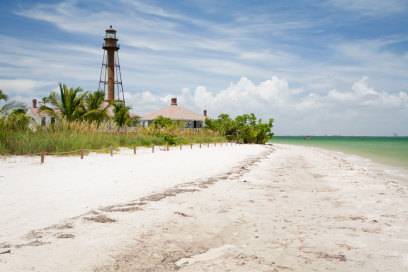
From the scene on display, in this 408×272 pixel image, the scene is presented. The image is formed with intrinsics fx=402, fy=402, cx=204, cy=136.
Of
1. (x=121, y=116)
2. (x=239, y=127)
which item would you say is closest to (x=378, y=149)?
(x=239, y=127)

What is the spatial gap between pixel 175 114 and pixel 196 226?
44260 millimetres

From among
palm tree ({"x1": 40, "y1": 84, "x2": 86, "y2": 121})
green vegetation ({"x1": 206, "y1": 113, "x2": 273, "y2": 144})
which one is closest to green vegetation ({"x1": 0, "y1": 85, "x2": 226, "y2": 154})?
palm tree ({"x1": 40, "y1": 84, "x2": 86, "y2": 121})

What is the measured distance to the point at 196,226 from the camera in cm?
551

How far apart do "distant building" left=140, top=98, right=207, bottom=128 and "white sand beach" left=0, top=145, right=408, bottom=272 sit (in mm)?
39110

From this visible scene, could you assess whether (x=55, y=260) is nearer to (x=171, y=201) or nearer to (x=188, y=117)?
(x=171, y=201)

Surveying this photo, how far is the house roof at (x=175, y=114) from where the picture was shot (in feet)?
160

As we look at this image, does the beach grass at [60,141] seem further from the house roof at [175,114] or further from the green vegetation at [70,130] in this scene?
the house roof at [175,114]

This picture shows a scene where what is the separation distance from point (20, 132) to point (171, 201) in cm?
1326

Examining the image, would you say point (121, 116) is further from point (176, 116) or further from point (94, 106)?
point (176, 116)

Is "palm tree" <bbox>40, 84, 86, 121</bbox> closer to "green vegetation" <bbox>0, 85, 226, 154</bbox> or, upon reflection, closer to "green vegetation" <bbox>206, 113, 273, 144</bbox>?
"green vegetation" <bbox>0, 85, 226, 154</bbox>

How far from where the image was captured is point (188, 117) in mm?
49656

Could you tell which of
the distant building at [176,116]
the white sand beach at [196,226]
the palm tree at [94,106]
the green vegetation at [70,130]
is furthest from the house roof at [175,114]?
the white sand beach at [196,226]

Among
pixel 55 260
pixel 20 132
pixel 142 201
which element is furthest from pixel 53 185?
pixel 20 132

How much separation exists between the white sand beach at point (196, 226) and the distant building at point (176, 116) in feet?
128
